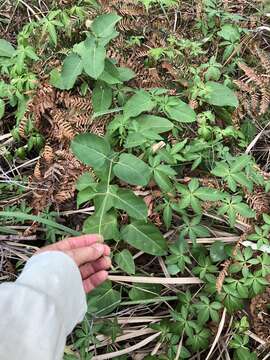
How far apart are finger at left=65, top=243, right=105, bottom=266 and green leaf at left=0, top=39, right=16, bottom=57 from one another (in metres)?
1.11

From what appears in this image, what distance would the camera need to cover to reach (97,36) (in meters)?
2.13

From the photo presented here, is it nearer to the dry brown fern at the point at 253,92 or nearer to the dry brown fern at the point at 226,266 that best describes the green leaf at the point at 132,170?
the dry brown fern at the point at 226,266

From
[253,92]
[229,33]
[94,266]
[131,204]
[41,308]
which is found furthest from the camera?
[229,33]

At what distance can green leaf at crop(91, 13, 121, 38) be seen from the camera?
2127mm

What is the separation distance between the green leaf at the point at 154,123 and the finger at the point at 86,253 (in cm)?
53

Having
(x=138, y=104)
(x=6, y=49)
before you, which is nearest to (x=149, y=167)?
(x=138, y=104)

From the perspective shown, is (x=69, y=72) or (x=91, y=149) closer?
(x=91, y=149)

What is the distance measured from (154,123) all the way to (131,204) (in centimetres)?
35

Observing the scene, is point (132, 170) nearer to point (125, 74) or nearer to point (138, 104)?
point (138, 104)

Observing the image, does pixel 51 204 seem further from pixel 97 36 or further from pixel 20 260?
pixel 97 36

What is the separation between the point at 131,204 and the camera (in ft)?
5.90

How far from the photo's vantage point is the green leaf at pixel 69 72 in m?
2.11

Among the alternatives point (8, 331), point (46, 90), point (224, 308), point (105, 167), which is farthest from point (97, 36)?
point (8, 331)

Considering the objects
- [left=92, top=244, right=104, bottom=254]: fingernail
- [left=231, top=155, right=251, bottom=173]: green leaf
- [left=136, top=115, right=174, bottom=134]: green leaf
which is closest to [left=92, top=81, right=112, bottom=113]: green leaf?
[left=136, top=115, right=174, bottom=134]: green leaf
